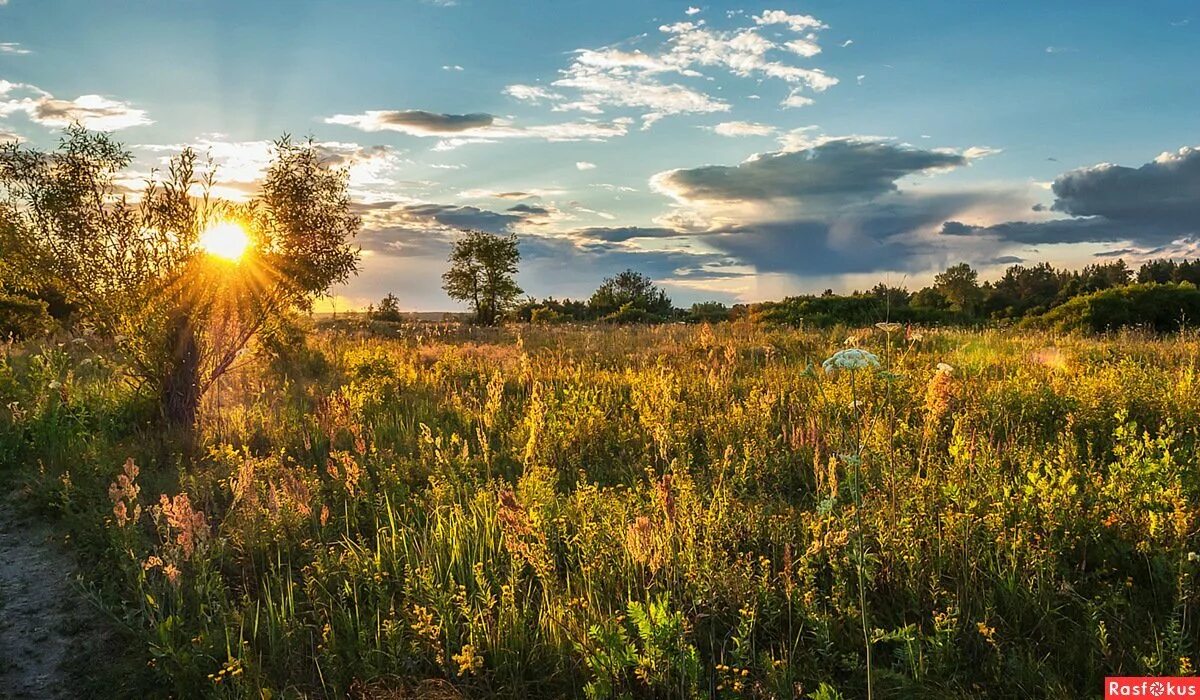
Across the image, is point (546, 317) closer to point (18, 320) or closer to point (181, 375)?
point (18, 320)

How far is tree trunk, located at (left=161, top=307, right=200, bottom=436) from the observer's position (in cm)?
872

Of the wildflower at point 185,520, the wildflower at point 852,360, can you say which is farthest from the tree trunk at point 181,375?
the wildflower at point 852,360

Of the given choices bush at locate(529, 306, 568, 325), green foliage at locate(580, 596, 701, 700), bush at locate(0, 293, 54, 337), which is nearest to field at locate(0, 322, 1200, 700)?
green foliage at locate(580, 596, 701, 700)

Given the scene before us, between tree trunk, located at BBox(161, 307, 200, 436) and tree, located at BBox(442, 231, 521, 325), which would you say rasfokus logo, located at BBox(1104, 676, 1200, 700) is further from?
tree, located at BBox(442, 231, 521, 325)

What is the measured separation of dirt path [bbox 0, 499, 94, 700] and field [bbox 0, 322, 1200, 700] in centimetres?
17

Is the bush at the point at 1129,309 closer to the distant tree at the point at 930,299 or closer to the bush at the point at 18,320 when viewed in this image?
the distant tree at the point at 930,299

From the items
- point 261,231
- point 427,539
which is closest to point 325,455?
point 427,539

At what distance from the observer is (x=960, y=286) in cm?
3089

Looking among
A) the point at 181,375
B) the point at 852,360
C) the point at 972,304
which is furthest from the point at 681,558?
the point at 972,304

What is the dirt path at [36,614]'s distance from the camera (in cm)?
378

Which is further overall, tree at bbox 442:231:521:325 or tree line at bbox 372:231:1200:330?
tree at bbox 442:231:521:325

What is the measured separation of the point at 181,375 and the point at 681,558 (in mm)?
7768

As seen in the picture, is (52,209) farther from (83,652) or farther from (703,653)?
(703,653)

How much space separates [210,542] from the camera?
4.48 metres
